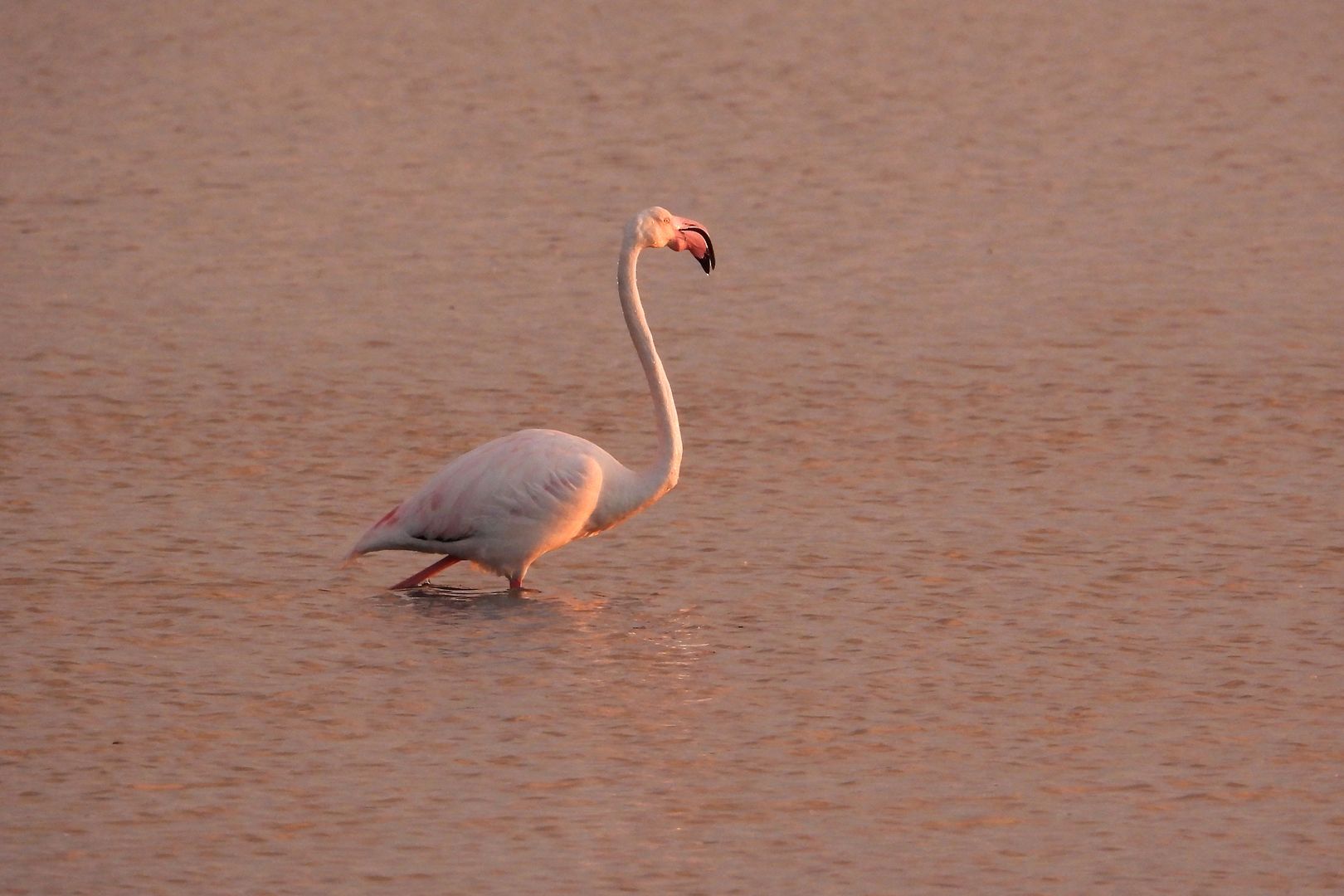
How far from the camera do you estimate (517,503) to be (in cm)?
857

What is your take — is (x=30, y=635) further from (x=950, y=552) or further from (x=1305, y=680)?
(x=1305, y=680)

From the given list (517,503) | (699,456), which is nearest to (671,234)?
(517,503)

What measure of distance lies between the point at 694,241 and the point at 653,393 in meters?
0.65

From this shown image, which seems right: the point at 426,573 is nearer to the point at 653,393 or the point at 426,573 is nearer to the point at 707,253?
the point at 653,393

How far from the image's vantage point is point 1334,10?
68.3 feet

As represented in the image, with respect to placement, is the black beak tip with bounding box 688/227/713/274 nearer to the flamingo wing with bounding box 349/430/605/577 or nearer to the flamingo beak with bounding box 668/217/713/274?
the flamingo beak with bounding box 668/217/713/274

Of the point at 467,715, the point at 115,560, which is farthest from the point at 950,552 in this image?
the point at 115,560

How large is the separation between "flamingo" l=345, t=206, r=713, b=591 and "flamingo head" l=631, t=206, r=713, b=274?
74 cm

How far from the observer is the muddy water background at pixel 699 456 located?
21.7ft

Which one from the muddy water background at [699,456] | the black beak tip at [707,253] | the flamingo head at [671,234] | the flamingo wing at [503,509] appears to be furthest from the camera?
the black beak tip at [707,253]

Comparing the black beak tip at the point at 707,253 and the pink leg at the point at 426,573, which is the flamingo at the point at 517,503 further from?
the black beak tip at the point at 707,253

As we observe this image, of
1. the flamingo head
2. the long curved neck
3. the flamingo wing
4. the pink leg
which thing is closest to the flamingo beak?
the flamingo head

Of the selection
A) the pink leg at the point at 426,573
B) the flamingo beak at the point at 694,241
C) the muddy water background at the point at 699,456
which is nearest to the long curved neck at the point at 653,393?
the flamingo beak at the point at 694,241

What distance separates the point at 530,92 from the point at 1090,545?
989 centimetres
